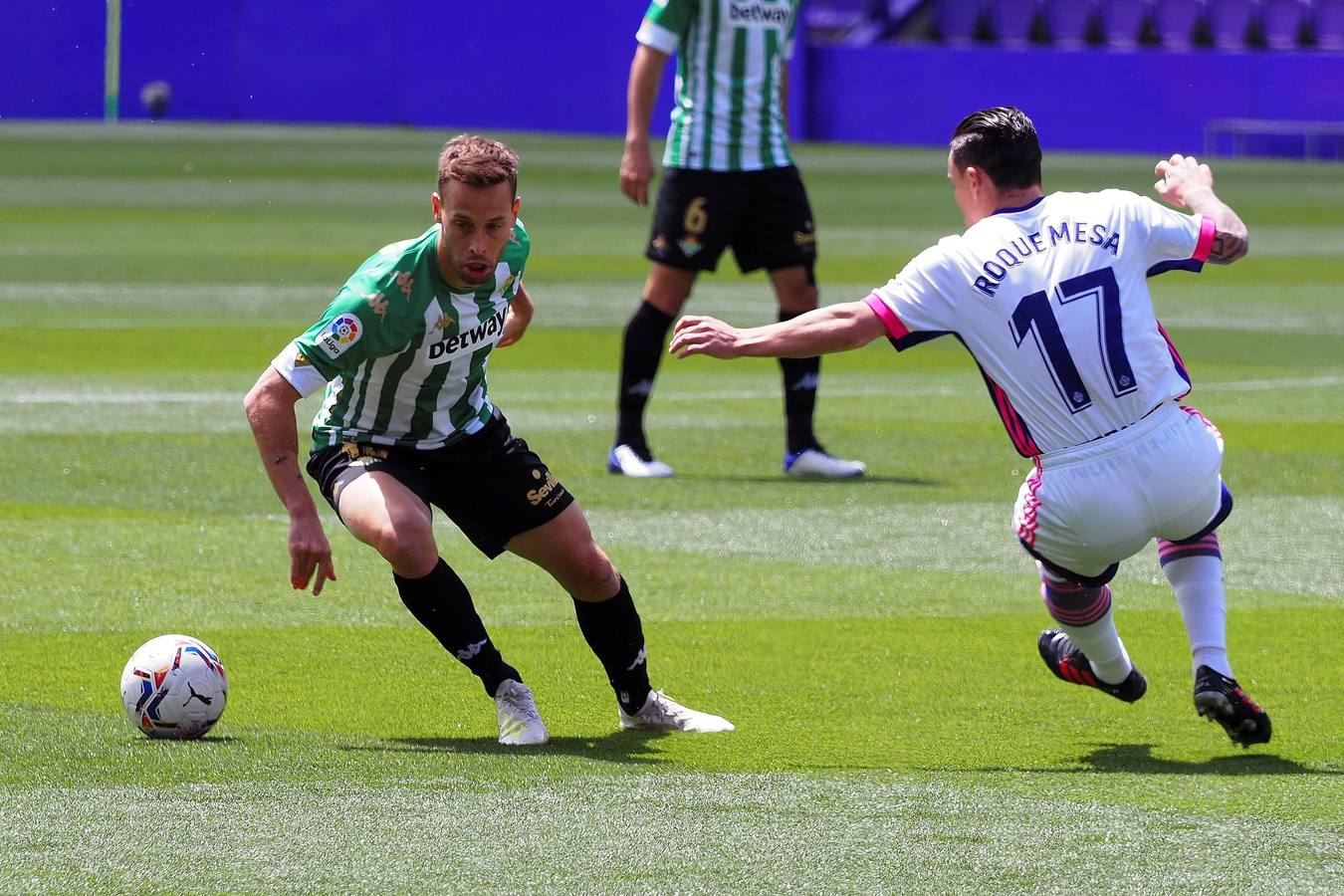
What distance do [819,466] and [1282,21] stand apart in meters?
36.1

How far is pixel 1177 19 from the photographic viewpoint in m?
43.2

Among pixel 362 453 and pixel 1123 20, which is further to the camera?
pixel 1123 20

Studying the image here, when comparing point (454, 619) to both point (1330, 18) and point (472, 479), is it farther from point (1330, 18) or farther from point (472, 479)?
point (1330, 18)

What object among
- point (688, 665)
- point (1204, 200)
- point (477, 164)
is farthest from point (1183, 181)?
point (688, 665)

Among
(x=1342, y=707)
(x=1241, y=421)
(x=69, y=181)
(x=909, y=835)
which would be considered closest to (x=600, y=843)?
(x=909, y=835)

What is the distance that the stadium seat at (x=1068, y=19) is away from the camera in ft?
145

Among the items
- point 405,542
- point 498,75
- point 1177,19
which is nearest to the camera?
point 405,542

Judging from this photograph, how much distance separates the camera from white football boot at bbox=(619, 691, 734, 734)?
17.5 feet

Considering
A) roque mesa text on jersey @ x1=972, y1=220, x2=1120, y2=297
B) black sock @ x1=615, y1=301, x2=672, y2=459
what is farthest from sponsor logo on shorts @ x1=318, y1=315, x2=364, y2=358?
black sock @ x1=615, y1=301, x2=672, y2=459

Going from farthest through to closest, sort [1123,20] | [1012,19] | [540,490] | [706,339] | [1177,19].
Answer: [1012,19] → [1123,20] → [1177,19] → [540,490] → [706,339]

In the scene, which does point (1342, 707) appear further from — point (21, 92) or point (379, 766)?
point (21, 92)

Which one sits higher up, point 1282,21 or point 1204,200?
point 1204,200

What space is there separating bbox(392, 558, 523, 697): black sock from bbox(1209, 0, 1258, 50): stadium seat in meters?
39.9

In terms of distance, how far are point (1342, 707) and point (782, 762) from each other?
1524 mm
